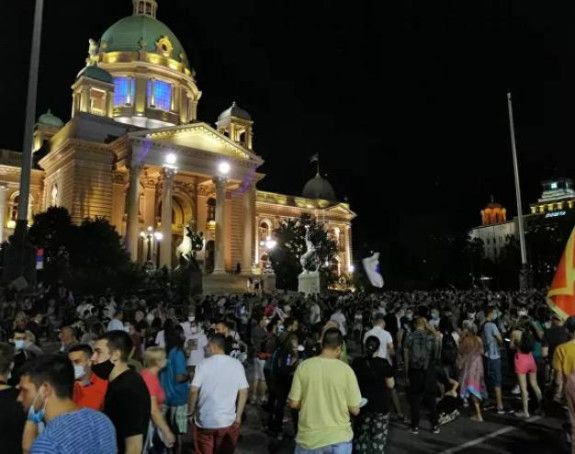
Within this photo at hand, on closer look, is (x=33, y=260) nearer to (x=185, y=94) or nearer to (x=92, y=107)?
(x=92, y=107)

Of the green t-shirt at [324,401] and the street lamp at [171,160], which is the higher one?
the street lamp at [171,160]

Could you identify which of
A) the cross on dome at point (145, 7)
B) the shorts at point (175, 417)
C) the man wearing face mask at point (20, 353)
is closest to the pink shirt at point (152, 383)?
the shorts at point (175, 417)

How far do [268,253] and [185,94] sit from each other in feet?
66.0

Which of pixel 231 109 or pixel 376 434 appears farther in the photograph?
pixel 231 109

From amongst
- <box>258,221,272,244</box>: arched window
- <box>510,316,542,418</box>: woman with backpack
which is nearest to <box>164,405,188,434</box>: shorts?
<box>510,316,542,418</box>: woman with backpack

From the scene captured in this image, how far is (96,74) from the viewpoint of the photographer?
145 feet

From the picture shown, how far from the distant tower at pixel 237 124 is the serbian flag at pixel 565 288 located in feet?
153

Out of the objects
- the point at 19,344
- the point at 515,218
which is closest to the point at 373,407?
the point at 19,344

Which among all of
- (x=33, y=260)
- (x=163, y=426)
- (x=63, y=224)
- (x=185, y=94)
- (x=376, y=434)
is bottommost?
(x=376, y=434)

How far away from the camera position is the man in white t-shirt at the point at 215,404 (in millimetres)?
→ 4824

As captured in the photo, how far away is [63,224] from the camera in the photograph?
30.6 meters

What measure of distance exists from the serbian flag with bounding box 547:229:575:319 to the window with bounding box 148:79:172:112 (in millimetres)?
47773

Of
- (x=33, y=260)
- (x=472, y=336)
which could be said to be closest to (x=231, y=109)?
(x=33, y=260)

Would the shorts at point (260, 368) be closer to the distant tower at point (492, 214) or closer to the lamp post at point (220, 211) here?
the lamp post at point (220, 211)
